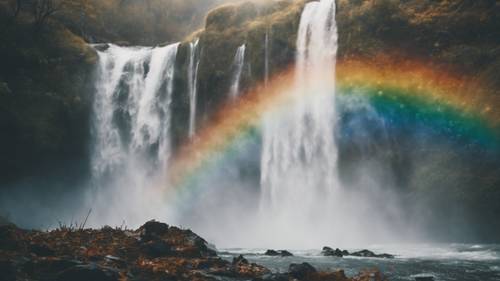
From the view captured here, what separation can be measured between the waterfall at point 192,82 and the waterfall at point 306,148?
27.2 feet

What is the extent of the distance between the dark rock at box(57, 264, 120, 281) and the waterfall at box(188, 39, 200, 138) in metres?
35.3

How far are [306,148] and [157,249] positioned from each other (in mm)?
25649

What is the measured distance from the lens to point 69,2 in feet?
192

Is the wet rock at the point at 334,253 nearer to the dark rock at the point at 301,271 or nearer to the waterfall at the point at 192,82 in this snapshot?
the dark rock at the point at 301,271

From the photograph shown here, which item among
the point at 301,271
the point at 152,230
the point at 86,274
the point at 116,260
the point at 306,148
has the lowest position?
the point at 86,274

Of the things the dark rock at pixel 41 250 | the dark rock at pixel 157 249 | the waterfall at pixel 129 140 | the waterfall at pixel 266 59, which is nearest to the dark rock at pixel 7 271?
the dark rock at pixel 41 250

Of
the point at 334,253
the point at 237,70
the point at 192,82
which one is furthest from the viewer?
the point at 192,82

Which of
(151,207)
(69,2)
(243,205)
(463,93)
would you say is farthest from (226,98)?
(69,2)

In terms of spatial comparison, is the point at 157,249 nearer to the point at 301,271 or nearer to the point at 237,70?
the point at 301,271

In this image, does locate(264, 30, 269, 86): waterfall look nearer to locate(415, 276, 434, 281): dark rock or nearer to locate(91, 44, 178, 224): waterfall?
locate(91, 44, 178, 224): waterfall

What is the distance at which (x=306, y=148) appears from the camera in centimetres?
3988

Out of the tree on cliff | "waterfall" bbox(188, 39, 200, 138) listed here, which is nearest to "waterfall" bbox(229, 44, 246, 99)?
"waterfall" bbox(188, 39, 200, 138)

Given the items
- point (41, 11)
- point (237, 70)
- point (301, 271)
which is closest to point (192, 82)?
point (237, 70)

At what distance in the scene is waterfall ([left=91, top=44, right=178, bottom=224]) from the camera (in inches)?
1841
